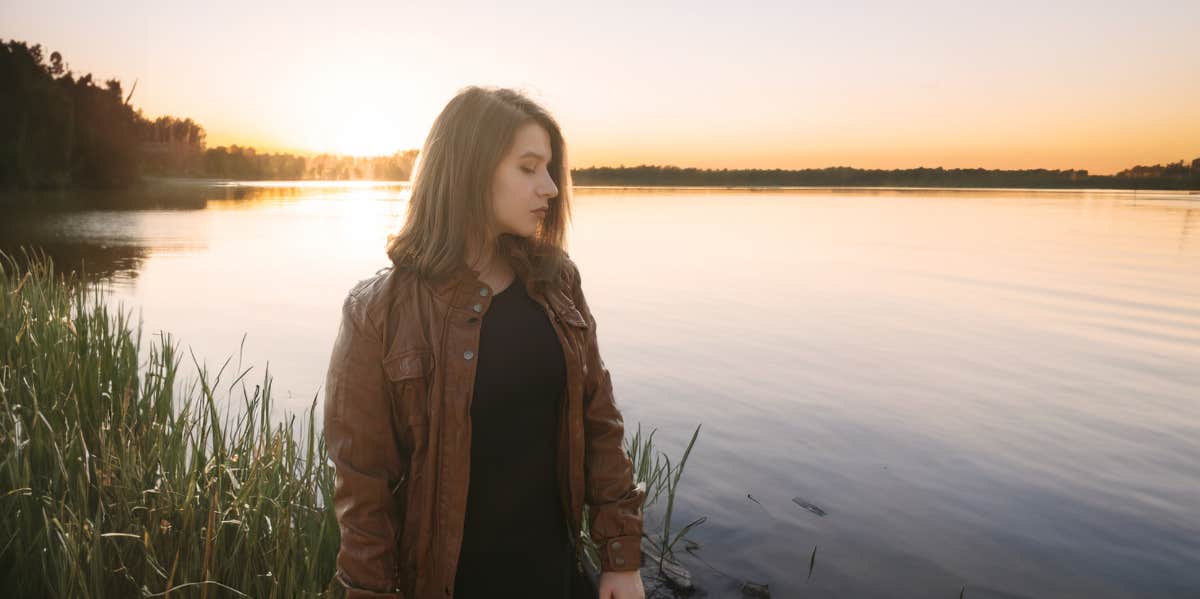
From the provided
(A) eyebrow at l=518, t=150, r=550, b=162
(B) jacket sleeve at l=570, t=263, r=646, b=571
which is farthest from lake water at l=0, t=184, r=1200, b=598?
(B) jacket sleeve at l=570, t=263, r=646, b=571

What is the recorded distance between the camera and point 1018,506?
25.6 feet

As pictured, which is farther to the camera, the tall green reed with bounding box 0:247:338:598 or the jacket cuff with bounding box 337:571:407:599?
the tall green reed with bounding box 0:247:338:598

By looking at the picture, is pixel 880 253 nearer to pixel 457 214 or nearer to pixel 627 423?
pixel 627 423

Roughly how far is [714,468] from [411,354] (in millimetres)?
6965

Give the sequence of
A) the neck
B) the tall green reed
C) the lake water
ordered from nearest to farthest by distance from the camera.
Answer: the neck → the tall green reed → the lake water

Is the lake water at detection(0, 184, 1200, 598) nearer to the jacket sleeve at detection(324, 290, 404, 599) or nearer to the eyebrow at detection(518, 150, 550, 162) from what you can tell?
the eyebrow at detection(518, 150, 550, 162)

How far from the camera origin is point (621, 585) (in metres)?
2.40

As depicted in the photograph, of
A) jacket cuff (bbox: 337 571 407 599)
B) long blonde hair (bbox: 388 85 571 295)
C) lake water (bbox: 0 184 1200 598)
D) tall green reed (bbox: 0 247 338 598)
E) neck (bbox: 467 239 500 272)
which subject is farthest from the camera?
lake water (bbox: 0 184 1200 598)

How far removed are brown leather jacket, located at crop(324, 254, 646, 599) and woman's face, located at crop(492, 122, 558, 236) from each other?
21cm

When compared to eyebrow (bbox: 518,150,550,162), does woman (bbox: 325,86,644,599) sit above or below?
below

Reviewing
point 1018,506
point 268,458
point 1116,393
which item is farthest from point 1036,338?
point 268,458

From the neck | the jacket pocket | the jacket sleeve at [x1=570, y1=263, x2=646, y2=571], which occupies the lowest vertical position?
the jacket sleeve at [x1=570, y1=263, x2=646, y2=571]

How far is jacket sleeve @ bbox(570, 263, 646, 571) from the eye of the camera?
243 centimetres

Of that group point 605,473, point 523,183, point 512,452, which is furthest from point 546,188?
point 605,473
